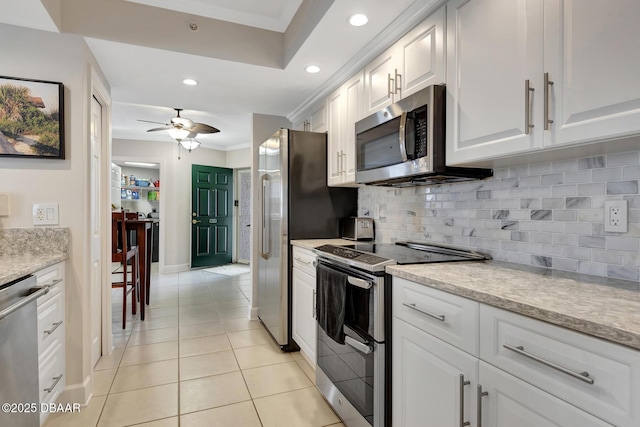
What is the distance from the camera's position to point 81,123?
2.00 metres

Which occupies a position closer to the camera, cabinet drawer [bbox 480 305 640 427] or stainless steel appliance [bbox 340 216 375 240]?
cabinet drawer [bbox 480 305 640 427]

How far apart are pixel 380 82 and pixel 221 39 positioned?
1186mm

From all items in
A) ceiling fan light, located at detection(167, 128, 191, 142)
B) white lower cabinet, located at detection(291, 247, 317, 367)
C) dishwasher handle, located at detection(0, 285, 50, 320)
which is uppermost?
ceiling fan light, located at detection(167, 128, 191, 142)

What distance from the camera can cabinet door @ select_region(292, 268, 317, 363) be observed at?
2.35m

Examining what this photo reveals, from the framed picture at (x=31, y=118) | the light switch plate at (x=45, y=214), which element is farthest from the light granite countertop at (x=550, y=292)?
the framed picture at (x=31, y=118)

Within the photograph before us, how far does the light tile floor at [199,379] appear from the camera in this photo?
1.89 metres

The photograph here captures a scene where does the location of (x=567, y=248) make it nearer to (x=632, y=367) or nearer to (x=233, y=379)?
(x=632, y=367)

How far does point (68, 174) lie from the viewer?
1969mm

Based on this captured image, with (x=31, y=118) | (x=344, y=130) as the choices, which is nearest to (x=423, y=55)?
(x=344, y=130)

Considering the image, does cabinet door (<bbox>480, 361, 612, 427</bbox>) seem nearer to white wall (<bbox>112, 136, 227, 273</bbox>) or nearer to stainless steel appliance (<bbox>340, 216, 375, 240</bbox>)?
stainless steel appliance (<bbox>340, 216, 375, 240</bbox>)

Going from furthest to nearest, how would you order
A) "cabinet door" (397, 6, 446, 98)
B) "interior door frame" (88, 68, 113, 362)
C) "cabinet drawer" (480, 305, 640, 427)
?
"interior door frame" (88, 68, 113, 362)
"cabinet door" (397, 6, 446, 98)
"cabinet drawer" (480, 305, 640, 427)

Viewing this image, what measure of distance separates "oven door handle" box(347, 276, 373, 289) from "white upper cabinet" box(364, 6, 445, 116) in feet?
3.41

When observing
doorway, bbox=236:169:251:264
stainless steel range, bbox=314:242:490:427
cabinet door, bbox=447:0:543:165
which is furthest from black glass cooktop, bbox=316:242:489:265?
doorway, bbox=236:169:251:264

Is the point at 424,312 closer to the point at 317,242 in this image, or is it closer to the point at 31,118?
the point at 317,242
